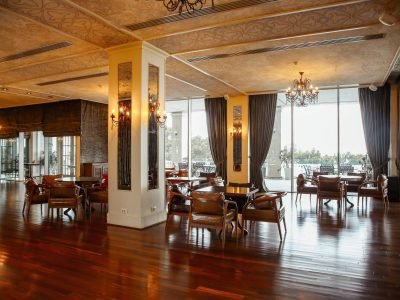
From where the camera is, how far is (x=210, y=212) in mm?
4812

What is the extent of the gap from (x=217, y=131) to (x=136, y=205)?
615cm

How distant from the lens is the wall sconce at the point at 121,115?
595cm

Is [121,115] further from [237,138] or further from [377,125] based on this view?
[377,125]

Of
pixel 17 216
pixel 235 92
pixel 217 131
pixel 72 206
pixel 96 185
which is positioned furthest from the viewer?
pixel 217 131

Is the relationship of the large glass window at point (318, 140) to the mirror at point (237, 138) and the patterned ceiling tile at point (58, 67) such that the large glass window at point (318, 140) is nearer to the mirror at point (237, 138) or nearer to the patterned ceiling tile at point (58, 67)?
the mirror at point (237, 138)

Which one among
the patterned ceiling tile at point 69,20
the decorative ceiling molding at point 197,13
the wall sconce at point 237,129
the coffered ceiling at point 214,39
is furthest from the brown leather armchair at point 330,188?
the patterned ceiling tile at point 69,20

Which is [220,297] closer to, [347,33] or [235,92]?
[347,33]

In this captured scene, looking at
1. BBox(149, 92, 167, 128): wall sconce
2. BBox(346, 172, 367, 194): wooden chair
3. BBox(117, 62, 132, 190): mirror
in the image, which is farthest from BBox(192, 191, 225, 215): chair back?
BBox(346, 172, 367, 194): wooden chair

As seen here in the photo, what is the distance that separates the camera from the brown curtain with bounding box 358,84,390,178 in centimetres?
938

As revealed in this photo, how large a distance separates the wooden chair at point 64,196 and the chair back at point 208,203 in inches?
113

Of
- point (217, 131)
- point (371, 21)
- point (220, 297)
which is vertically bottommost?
point (220, 297)

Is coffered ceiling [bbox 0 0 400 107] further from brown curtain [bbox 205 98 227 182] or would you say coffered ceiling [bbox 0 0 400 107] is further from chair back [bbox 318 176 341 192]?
chair back [bbox 318 176 341 192]

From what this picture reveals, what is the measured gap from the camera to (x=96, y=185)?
7.69 m

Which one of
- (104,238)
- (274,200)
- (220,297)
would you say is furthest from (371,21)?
(104,238)
